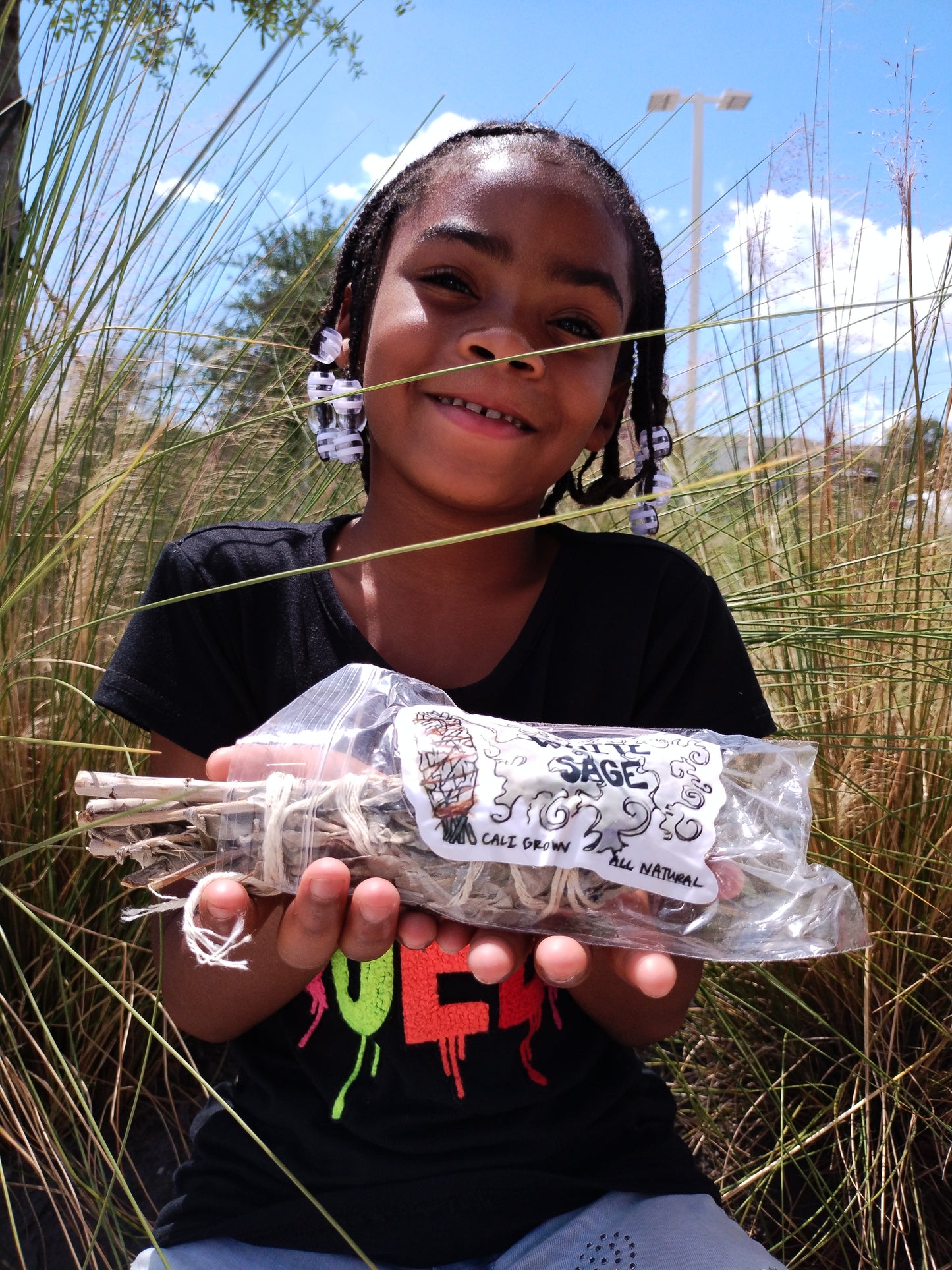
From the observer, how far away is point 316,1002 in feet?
3.21

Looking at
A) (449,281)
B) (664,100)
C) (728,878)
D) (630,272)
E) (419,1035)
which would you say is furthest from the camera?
(664,100)

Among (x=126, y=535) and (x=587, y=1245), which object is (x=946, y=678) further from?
(x=126, y=535)

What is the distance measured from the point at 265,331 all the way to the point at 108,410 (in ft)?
1.03

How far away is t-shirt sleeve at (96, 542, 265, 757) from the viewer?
988 mm

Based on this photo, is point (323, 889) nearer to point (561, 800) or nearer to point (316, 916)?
point (316, 916)

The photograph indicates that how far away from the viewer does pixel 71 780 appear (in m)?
1.44

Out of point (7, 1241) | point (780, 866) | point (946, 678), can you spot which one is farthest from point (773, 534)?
point (7, 1241)

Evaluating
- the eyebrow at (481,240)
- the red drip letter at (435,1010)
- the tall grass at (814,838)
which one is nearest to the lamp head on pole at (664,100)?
A: the tall grass at (814,838)

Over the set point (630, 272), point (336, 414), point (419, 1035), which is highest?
point (630, 272)

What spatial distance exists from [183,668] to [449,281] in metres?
0.49

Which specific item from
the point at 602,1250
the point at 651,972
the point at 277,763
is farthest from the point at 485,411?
the point at 602,1250

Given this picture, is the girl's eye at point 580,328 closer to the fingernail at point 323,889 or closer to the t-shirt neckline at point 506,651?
the t-shirt neckline at point 506,651

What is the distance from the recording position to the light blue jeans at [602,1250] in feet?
2.88

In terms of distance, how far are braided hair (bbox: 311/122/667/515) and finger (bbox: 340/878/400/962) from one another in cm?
74
